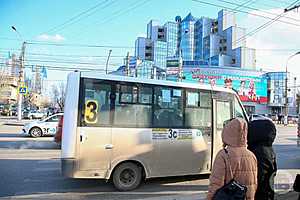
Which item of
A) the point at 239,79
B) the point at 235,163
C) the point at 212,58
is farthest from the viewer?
the point at 212,58

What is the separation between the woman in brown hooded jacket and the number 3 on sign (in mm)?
3811

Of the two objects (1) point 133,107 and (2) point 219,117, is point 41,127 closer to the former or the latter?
(1) point 133,107

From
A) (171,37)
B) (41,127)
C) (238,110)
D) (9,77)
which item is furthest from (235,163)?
(171,37)

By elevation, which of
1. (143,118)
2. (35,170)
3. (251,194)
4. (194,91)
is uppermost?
(194,91)

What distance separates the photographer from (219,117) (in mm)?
7742

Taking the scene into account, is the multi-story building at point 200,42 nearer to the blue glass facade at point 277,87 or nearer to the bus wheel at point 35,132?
the blue glass facade at point 277,87

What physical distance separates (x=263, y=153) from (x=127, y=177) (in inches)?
148

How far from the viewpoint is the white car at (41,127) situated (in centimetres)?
1770

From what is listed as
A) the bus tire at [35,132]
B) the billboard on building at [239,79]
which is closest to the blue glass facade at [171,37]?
the billboard on building at [239,79]

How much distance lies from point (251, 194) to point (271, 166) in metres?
1.00

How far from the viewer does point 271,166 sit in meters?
3.87

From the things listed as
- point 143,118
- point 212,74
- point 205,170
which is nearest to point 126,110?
point 143,118

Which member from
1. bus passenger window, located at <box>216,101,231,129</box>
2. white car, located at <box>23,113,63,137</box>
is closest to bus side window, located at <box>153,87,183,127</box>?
bus passenger window, located at <box>216,101,231,129</box>

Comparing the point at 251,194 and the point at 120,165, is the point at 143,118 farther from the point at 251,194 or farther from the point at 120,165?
the point at 251,194
